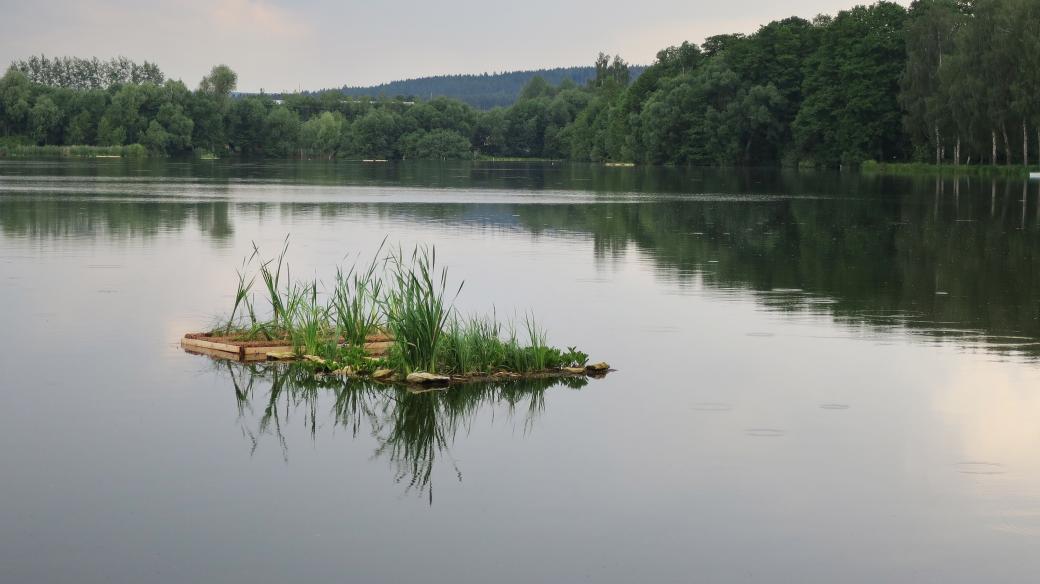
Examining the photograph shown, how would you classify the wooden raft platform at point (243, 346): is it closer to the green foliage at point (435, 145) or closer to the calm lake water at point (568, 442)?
the calm lake water at point (568, 442)

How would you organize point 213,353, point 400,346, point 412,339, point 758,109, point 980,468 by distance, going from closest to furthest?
1. point 980,468
2. point 412,339
3. point 400,346
4. point 213,353
5. point 758,109

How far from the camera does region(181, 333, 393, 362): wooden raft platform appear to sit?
14.4m

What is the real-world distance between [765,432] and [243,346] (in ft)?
20.3

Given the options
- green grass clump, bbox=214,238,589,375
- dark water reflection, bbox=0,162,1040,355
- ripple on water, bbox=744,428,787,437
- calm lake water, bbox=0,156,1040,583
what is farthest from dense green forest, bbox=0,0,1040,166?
ripple on water, bbox=744,428,787,437

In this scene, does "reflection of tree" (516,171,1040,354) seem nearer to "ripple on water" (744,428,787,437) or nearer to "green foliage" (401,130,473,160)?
"ripple on water" (744,428,787,437)

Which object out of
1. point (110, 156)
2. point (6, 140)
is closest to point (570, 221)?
point (110, 156)

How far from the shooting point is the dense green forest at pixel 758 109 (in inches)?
3332

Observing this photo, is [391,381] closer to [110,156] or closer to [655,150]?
[655,150]

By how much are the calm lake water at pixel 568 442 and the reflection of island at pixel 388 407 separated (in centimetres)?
5

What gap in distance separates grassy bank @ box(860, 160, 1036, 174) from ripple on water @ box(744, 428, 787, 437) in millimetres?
74572

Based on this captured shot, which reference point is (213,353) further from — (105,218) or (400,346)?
(105,218)

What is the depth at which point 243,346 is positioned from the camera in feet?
47.6

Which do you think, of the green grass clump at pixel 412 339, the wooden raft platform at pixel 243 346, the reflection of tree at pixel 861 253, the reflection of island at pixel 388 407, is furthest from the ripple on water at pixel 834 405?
the wooden raft platform at pixel 243 346

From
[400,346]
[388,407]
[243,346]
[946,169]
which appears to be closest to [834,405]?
[388,407]
